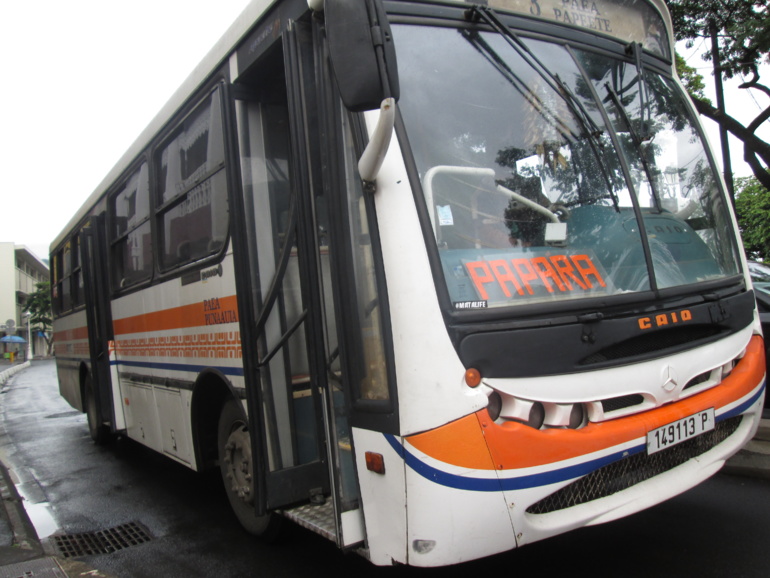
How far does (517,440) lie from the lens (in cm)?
266

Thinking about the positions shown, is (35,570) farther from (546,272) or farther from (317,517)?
(546,272)

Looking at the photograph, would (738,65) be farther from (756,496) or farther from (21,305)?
(21,305)

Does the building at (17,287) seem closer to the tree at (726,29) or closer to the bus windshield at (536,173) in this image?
the tree at (726,29)

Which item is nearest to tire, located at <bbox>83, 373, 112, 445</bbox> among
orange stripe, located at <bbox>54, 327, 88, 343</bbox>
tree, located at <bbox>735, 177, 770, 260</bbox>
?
orange stripe, located at <bbox>54, 327, 88, 343</bbox>

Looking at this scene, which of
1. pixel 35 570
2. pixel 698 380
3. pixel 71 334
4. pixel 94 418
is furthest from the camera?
pixel 71 334

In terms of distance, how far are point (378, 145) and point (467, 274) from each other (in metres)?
0.64

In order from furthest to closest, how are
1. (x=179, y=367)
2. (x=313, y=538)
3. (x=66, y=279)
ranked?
1. (x=66, y=279)
2. (x=179, y=367)
3. (x=313, y=538)

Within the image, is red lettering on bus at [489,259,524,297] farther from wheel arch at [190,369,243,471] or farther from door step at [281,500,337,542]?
wheel arch at [190,369,243,471]

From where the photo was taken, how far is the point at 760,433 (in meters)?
5.40

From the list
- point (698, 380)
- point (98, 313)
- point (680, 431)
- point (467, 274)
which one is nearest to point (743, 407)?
point (698, 380)

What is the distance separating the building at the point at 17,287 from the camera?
2496 inches

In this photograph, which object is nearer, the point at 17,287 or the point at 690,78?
the point at 690,78

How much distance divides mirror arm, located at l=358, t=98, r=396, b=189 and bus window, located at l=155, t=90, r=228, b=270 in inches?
63.0

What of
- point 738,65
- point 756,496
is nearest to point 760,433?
point 756,496
